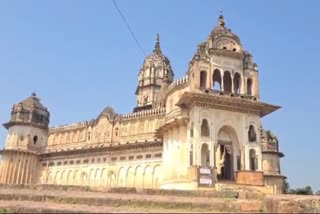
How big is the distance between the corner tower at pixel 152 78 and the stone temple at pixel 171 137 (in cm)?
15

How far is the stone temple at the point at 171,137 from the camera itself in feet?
74.6

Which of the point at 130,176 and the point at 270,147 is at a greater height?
the point at 270,147

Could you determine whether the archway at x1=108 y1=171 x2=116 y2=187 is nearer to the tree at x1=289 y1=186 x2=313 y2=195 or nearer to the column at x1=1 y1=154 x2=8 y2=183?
the column at x1=1 y1=154 x2=8 y2=183

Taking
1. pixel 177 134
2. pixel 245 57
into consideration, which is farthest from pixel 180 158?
pixel 245 57

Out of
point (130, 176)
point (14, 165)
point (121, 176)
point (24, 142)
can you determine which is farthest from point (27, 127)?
point (130, 176)

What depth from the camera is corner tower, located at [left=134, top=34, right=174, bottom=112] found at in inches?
2037

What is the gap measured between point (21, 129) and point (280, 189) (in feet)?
100

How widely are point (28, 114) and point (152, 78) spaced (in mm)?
17581

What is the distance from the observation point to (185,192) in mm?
10750

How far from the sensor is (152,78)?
2061 inches

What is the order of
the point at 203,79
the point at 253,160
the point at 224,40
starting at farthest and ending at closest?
the point at 224,40, the point at 203,79, the point at 253,160

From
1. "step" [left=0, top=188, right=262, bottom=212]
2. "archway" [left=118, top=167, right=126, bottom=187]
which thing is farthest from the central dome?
"step" [left=0, top=188, right=262, bottom=212]

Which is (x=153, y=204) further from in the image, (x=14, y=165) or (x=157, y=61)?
(x=157, y=61)

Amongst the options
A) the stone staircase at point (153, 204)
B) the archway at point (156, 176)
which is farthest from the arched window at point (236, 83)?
the stone staircase at point (153, 204)
